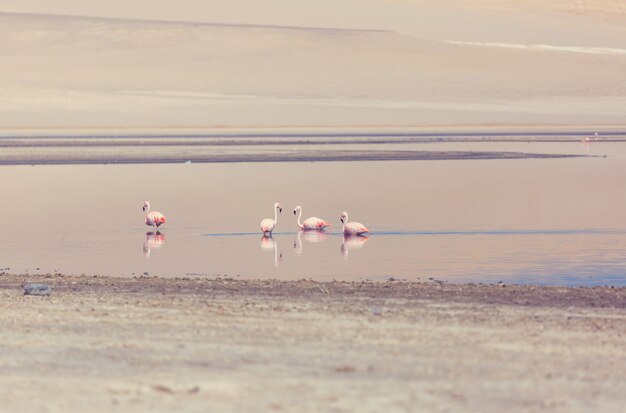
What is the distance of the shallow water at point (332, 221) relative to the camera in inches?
606

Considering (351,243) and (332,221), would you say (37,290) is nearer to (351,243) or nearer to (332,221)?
(351,243)

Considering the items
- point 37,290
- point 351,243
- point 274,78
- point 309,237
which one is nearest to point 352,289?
point 37,290

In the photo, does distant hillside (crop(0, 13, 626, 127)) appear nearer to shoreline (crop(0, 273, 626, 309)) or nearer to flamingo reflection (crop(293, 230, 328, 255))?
flamingo reflection (crop(293, 230, 328, 255))

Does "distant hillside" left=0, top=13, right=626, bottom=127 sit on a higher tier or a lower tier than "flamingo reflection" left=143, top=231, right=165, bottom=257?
higher

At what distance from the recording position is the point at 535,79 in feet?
310

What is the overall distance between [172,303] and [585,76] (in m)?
86.1

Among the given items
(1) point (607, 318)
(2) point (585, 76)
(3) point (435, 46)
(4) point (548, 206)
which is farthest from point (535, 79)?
(1) point (607, 318)

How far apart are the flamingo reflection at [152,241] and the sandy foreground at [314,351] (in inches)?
200

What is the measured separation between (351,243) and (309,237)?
127 centimetres

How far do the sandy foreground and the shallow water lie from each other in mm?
3077

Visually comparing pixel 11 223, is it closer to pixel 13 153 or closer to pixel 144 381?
pixel 144 381

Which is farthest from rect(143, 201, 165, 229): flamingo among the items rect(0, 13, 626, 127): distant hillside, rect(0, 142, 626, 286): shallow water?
rect(0, 13, 626, 127): distant hillside

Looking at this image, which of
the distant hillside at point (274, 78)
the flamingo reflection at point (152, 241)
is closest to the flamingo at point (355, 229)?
the flamingo reflection at point (152, 241)

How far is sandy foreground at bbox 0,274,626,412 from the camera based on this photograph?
744 cm
